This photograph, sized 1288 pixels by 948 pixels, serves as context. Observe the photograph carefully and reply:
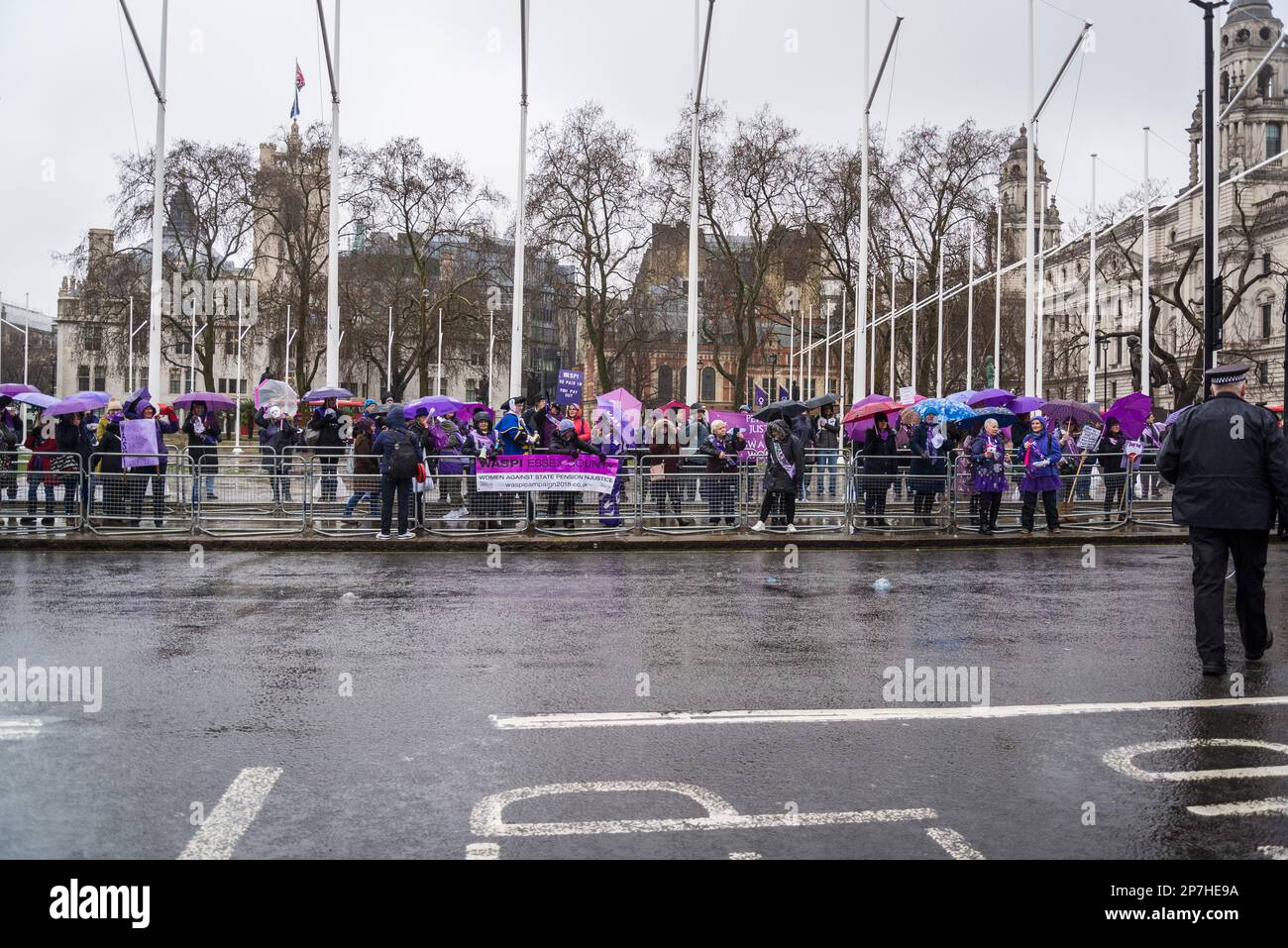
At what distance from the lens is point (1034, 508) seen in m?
18.4

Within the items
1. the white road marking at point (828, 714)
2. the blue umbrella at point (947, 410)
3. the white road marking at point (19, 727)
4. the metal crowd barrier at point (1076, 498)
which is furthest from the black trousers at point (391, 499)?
the white road marking at point (828, 714)

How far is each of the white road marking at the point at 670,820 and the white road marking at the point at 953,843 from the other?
168 mm

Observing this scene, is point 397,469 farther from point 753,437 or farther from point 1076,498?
point 1076,498

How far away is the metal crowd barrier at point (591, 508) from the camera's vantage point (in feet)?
58.0

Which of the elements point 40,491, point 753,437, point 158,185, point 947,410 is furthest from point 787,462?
point 158,185

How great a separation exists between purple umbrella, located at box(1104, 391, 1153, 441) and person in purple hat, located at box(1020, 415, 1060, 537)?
548 centimetres

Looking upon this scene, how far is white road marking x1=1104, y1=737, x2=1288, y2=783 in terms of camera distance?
5320mm

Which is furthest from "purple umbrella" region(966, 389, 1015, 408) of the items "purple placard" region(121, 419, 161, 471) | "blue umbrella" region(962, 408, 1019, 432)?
"purple placard" region(121, 419, 161, 471)

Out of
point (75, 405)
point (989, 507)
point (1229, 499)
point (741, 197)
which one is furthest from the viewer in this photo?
point (741, 197)

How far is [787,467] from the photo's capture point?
17672 mm

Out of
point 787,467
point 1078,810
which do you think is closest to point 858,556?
point 787,467

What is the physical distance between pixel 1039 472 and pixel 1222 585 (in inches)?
420
